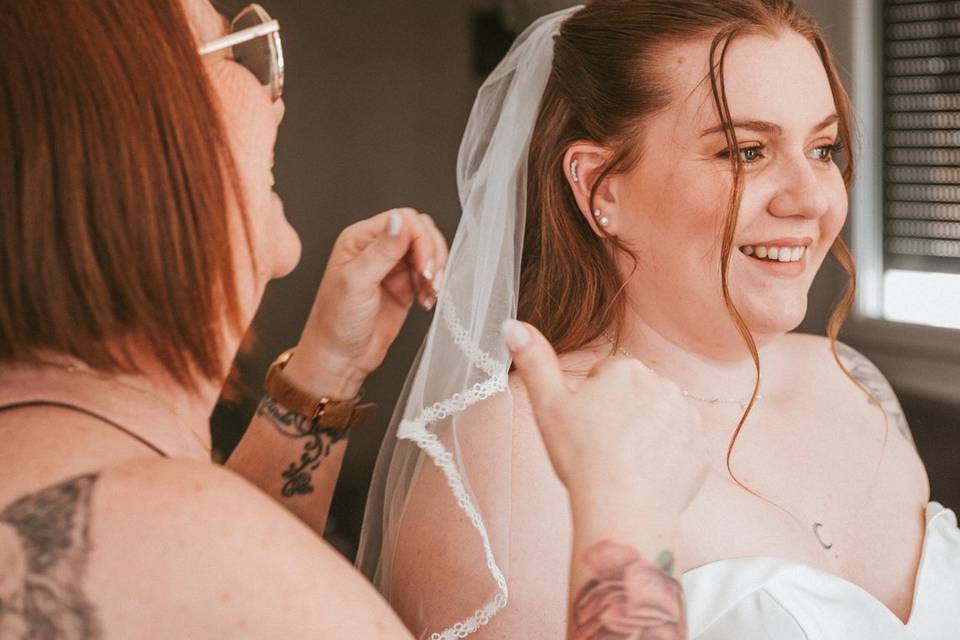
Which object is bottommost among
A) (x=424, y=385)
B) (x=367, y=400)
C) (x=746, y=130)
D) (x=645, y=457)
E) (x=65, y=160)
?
(x=367, y=400)

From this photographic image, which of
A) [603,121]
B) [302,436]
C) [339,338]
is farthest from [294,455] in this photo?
[603,121]

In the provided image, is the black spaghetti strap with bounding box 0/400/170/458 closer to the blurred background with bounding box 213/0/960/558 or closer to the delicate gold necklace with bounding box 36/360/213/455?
the delicate gold necklace with bounding box 36/360/213/455

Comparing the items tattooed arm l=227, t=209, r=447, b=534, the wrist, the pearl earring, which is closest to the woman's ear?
the pearl earring

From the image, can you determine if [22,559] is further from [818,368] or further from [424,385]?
[818,368]

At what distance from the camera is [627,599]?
810mm

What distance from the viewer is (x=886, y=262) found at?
2.24 meters

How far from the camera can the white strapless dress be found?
1.25 m

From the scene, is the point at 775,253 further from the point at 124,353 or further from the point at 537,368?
the point at 124,353

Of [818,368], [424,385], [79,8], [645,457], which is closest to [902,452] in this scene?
[818,368]

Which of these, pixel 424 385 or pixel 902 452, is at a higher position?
pixel 424 385

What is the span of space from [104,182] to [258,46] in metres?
0.33

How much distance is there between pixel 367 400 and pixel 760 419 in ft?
2.97

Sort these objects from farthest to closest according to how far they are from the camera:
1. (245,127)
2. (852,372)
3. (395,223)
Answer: (852,372) < (395,223) < (245,127)

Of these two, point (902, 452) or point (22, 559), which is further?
point (902, 452)
